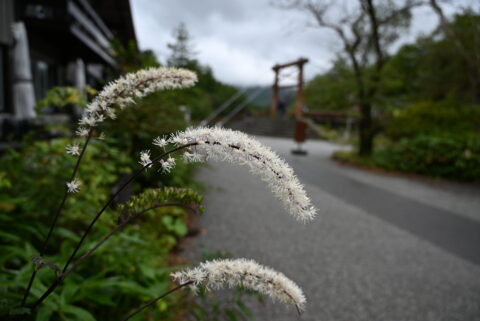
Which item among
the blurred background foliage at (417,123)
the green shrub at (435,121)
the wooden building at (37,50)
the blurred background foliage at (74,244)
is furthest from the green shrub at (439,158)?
the wooden building at (37,50)

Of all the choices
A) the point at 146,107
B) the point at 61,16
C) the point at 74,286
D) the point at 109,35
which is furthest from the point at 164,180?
the point at 109,35

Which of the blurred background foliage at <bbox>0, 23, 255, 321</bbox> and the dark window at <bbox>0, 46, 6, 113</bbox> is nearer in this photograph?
the blurred background foliage at <bbox>0, 23, 255, 321</bbox>

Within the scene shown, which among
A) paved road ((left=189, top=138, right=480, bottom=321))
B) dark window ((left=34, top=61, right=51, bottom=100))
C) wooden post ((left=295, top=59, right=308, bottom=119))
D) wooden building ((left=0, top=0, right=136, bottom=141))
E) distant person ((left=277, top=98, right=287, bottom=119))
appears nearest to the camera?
paved road ((left=189, top=138, right=480, bottom=321))

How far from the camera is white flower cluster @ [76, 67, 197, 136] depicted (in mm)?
880

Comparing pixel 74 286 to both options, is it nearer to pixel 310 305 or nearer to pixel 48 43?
pixel 310 305

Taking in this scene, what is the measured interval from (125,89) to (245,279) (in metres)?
0.61

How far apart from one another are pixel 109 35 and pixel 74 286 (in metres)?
15.7

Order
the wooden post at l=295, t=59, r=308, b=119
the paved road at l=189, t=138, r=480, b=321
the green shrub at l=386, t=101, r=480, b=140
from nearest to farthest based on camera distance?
the paved road at l=189, t=138, r=480, b=321, the green shrub at l=386, t=101, r=480, b=140, the wooden post at l=295, t=59, r=308, b=119

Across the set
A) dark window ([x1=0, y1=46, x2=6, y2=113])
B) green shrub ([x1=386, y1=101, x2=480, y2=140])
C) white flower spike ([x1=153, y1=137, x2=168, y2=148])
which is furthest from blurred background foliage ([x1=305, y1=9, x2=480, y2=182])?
white flower spike ([x1=153, y1=137, x2=168, y2=148])

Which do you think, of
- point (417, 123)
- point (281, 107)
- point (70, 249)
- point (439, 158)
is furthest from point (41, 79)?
point (281, 107)

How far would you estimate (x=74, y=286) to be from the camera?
1.78 m

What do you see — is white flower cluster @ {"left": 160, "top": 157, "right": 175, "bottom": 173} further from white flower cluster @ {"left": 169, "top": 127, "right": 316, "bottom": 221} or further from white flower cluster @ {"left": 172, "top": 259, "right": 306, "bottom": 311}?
white flower cluster @ {"left": 172, "top": 259, "right": 306, "bottom": 311}

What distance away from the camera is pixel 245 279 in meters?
0.92

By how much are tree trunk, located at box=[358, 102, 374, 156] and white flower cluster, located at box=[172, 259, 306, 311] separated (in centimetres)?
1158
